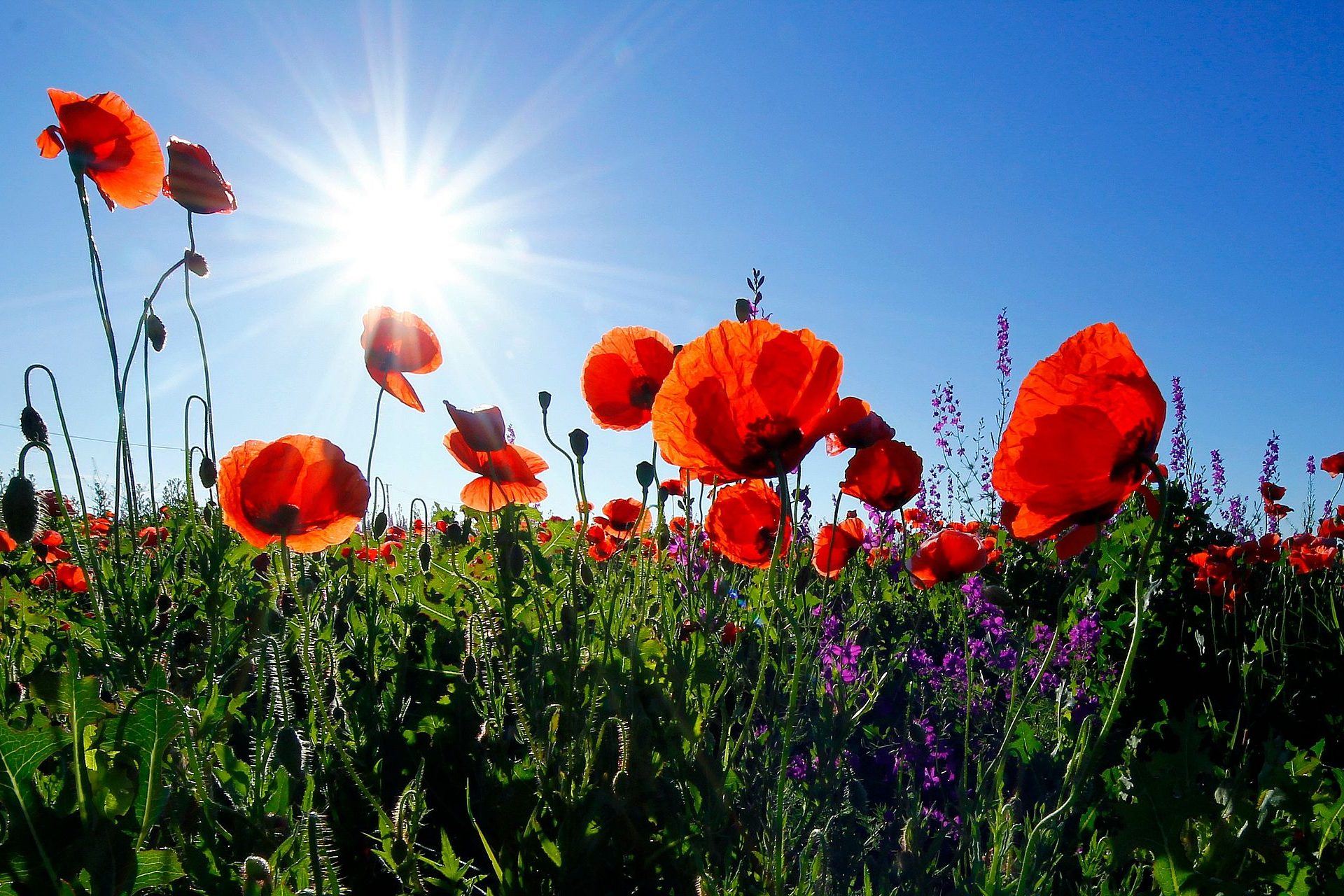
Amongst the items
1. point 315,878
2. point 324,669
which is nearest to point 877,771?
point 324,669

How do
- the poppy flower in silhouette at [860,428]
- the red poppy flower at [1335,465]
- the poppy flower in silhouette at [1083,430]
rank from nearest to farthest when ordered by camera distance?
the poppy flower in silhouette at [1083,430] < the poppy flower in silhouette at [860,428] < the red poppy flower at [1335,465]

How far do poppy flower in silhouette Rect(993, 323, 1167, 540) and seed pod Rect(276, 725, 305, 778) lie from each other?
1.07 metres

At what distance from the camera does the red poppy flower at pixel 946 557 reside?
1.98 m

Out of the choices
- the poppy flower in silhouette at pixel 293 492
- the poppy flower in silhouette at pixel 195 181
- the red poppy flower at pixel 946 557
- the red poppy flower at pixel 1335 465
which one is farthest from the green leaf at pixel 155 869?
the red poppy flower at pixel 1335 465

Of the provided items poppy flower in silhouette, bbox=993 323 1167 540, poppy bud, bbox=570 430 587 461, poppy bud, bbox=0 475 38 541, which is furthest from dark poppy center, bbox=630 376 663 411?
poppy bud, bbox=0 475 38 541

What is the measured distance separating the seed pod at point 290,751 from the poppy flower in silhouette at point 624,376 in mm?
957

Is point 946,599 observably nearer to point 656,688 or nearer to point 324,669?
point 656,688

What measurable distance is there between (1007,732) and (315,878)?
0.93 meters

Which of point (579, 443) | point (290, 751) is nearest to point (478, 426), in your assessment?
point (579, 443)

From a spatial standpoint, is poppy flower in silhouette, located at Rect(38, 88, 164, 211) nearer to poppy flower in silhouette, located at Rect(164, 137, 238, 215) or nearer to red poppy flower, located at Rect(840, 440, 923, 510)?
poppy flower in silhouette, located at Rect(164, 137, 238, 215)

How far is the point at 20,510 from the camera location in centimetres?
151

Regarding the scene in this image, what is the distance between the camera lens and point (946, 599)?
4203 millimetres

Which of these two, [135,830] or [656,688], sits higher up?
[656,688]

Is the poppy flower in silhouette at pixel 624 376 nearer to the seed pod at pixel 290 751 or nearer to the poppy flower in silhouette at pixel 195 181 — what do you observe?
the seed pod at pixel 290 751
